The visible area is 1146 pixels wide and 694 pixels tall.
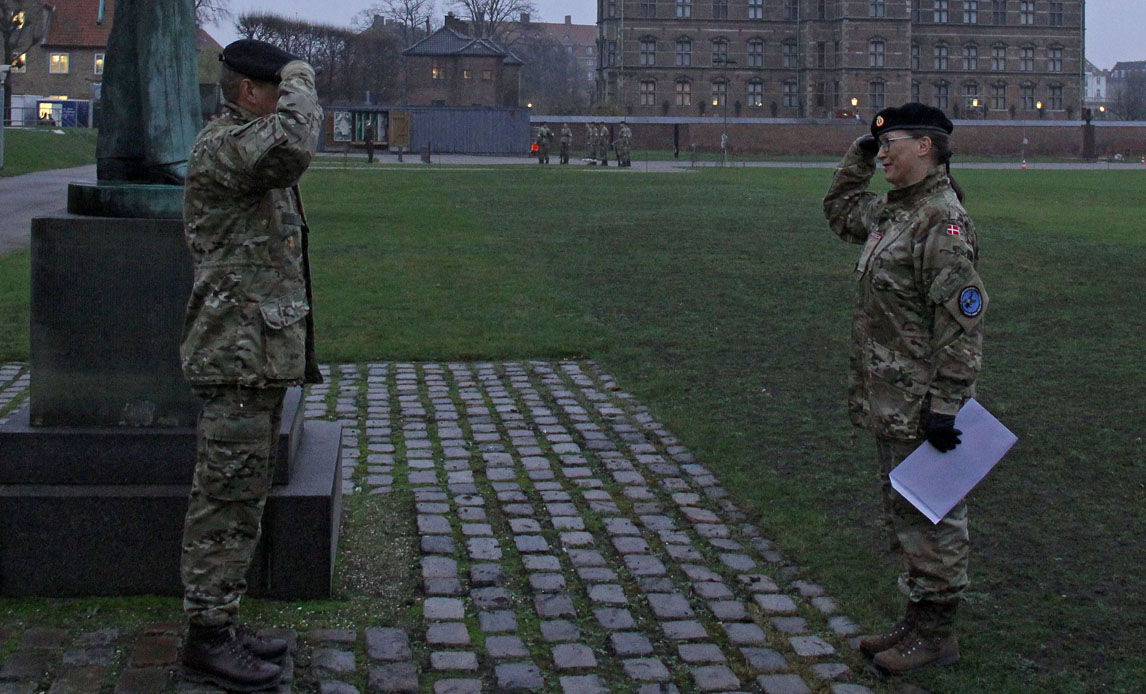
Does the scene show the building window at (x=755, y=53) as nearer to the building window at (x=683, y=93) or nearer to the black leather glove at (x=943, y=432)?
the building window at (x=683, y=93)

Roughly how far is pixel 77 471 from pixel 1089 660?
11.4ft

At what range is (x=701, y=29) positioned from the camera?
9412 cm

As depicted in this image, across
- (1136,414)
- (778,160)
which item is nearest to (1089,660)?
(1136,414)

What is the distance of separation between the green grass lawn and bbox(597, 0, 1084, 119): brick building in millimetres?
49976

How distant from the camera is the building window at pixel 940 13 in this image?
96000 millimetres

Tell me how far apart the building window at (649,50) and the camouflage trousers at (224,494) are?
9184cm

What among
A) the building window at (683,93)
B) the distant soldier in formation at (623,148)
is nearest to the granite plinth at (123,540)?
the distant soldier in formation at (623,148)

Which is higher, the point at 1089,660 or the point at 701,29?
the point at 701,29

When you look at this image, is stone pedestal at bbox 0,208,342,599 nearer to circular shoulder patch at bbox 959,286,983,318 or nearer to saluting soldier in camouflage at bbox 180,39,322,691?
saluting soldier in camouflage at bbox 180,39,322,691

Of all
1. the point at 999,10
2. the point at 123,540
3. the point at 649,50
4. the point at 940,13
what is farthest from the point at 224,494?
the point at 999,10

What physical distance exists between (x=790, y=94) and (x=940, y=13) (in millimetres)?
11903

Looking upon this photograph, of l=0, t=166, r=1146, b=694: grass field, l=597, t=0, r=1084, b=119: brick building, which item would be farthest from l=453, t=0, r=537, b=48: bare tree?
l=0, t=166, r=1146, b=694: grass field

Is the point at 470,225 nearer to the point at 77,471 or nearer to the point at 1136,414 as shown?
the point at 1136,414

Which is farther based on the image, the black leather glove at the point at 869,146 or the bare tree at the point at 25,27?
the bare tree at the point at 25,27
